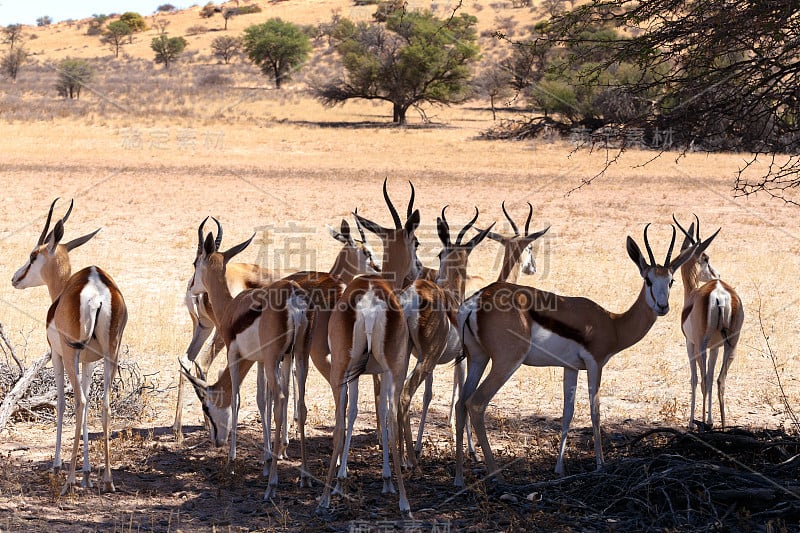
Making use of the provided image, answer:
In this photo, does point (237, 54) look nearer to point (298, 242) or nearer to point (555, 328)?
point (298, 242)

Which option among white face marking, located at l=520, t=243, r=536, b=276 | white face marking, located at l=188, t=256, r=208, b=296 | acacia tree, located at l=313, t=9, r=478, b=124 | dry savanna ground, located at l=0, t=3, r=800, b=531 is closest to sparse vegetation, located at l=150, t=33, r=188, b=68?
acacia tree, located at l=313, t=9, r=478, b=124

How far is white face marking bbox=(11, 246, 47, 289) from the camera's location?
7.43 meters

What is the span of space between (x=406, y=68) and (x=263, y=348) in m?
34.9

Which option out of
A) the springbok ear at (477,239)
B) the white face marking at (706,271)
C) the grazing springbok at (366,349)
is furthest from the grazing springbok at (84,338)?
the white face marking at (706,271)

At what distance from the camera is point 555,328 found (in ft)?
22.8

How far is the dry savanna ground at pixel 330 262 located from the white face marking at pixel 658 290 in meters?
1.26

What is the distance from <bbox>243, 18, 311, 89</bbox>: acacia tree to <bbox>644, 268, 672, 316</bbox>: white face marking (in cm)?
4704

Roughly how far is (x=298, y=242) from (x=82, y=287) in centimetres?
1025

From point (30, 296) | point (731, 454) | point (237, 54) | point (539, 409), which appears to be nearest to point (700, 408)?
point (539, 409)

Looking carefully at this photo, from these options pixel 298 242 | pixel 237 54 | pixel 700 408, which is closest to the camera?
pixel 700 408

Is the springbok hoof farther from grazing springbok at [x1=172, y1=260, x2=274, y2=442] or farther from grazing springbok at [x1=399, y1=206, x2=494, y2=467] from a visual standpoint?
grazing springbok at [x1=172, y1=260, x2=274, y2=442]

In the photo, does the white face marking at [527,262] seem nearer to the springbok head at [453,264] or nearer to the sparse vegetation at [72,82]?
the springbok head at [453,264]

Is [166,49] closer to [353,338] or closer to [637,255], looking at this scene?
[637,255]

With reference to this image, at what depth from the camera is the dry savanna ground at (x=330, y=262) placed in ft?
20.8
